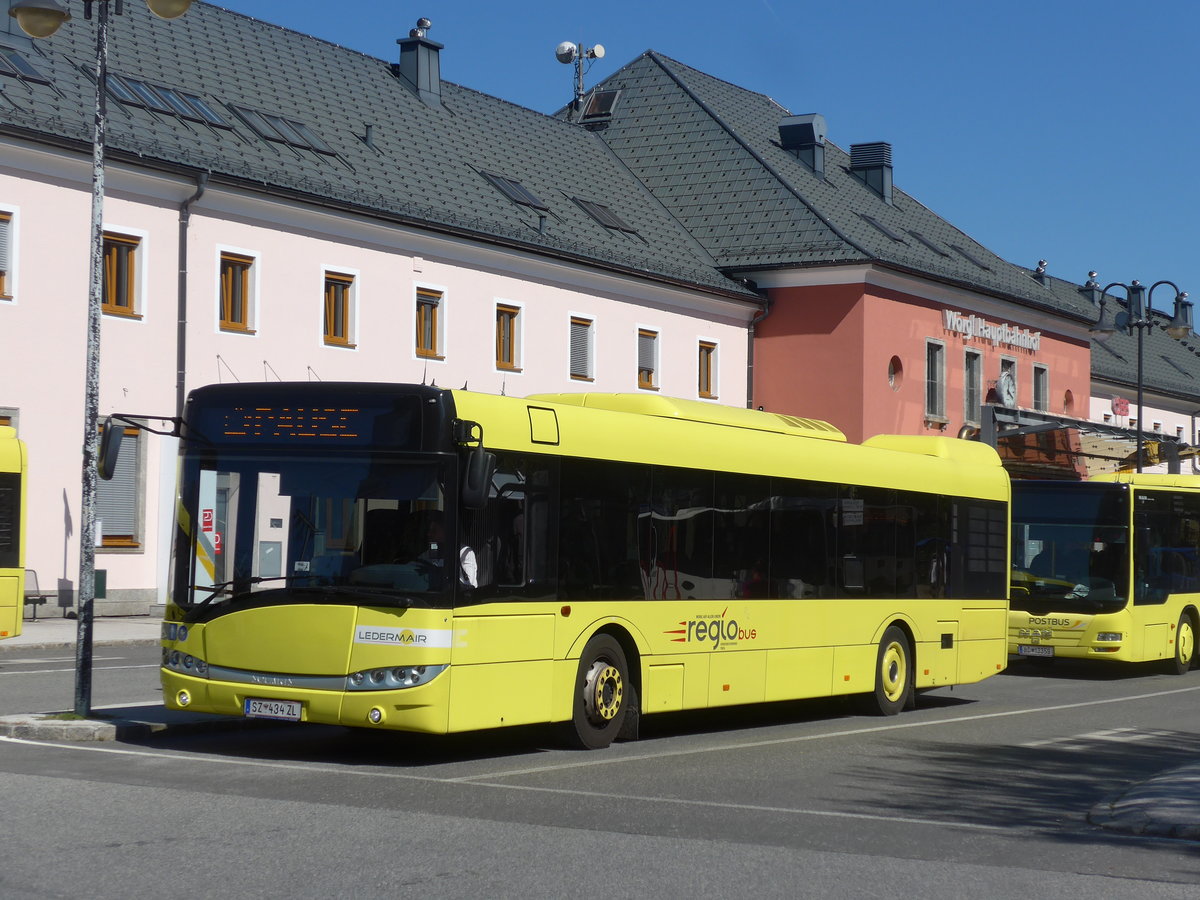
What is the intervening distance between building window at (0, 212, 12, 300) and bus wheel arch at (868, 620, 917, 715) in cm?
1679

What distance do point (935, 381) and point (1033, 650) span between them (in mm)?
26198

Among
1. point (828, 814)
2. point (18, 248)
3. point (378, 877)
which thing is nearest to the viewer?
point (378, 877)

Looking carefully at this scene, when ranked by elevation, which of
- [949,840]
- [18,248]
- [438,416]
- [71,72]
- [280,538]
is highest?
[71,72]

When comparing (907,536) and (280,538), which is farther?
(907,536)

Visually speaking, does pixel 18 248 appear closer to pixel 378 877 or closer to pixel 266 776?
pixel 266 776

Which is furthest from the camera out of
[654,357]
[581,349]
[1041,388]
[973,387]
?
[1041,388]

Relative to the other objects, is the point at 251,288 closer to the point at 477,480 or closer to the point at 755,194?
the point at 755,194

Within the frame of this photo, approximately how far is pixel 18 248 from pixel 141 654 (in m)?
8.28

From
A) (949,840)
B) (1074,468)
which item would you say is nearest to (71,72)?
(949,840)

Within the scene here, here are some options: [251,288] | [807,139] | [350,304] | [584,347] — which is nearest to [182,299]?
[251,288]

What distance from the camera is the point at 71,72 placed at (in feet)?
104

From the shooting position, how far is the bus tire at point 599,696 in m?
13.6

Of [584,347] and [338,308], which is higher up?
[584,347]

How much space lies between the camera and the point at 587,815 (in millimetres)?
10219
